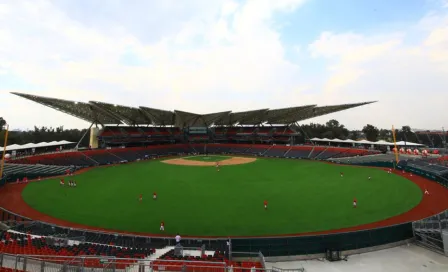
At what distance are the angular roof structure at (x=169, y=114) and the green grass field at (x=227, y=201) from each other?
2228 cm

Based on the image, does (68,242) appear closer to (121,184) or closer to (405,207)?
(121,184)

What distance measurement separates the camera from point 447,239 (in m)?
14.8

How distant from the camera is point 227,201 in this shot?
26250 mm

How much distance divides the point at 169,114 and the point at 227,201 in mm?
56625

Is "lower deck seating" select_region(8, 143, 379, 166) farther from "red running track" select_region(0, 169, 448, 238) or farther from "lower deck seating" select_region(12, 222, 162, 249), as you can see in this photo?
"lower deck seating" select_region(12, 222, 162, 249)

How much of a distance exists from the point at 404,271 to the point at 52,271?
56.4 ft

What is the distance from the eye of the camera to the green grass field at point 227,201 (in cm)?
2006

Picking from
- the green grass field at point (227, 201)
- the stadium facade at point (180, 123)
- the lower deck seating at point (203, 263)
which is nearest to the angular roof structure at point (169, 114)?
the stadium facade at point (180, 123)

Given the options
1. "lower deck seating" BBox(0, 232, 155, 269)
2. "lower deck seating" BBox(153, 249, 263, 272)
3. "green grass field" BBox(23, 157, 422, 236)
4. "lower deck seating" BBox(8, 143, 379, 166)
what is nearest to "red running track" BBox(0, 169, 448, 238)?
"green grass field" BBox(23, 157, 422, 236)

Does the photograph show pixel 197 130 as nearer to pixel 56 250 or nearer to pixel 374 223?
pixel 374 223

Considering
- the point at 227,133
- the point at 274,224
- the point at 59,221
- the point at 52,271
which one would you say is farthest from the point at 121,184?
the point at 227,133

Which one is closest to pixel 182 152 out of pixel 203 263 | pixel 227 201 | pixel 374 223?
pixel 227 201

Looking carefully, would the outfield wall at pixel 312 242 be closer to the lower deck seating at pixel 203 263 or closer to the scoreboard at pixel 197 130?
the lower deck seating at pixel 203 263

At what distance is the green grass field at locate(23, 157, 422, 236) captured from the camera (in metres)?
20.1
